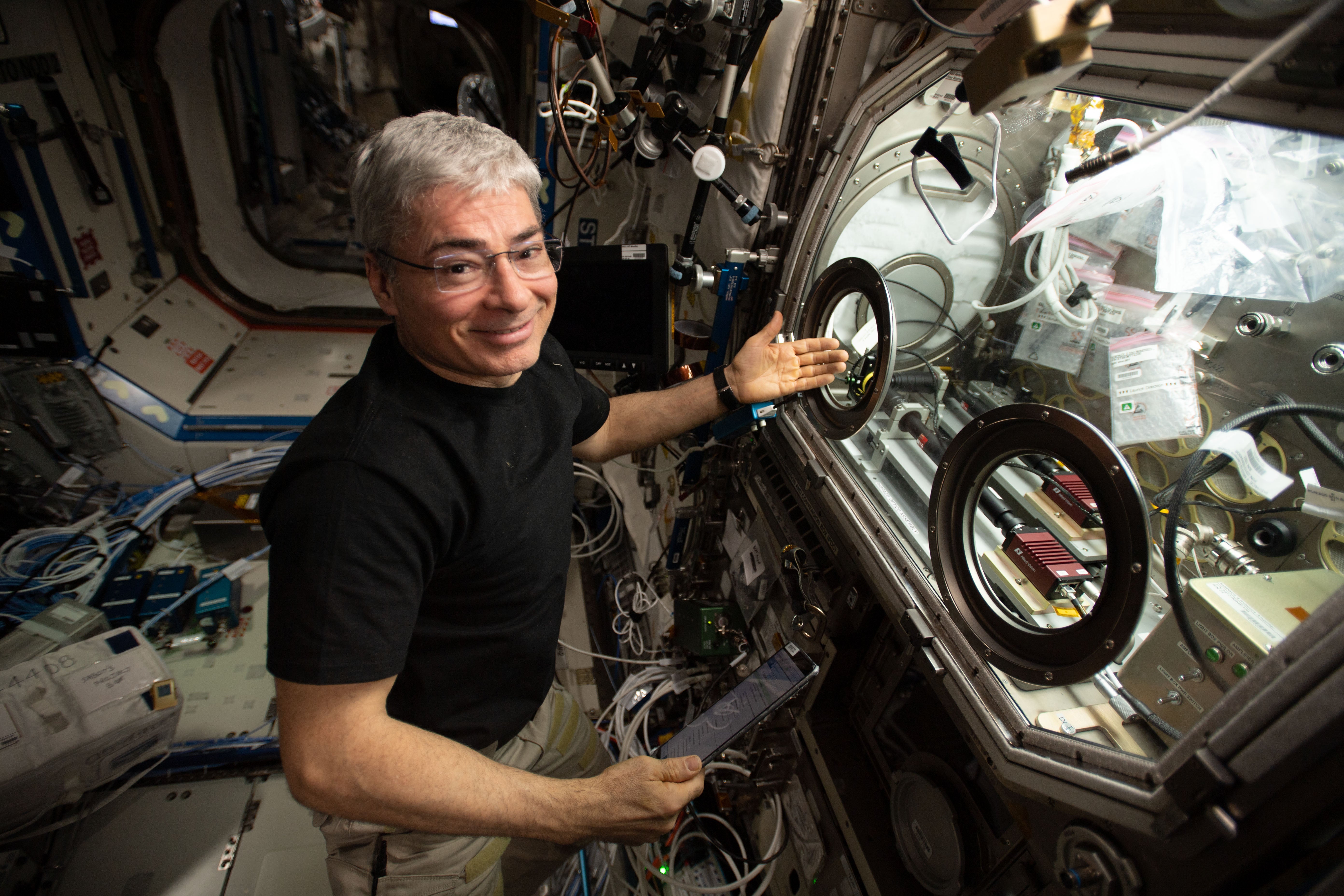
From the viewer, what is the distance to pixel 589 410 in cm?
172

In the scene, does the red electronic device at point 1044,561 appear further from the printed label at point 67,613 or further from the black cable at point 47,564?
the black cable at point 47,564

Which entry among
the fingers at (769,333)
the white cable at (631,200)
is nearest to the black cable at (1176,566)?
the fingers at (769,333)

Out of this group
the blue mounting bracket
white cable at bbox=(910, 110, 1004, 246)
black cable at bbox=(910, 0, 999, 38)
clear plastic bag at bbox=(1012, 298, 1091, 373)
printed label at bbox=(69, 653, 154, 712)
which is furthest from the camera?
printed label at bbox=(69, 653, 154, 712)

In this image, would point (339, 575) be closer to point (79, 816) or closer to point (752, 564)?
point (752, 564)

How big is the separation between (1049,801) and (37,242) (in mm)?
4784

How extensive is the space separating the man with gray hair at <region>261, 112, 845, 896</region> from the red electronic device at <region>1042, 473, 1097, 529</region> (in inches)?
41.5

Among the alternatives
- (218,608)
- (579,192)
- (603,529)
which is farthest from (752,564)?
(218,608)

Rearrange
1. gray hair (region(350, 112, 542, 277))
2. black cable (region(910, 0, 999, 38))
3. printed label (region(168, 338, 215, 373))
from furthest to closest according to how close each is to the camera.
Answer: printed label (region(168, 338, 215, 373)) < gray hair (region(350, 112, 542, 277)) < black cable (region(910, 0, 999, 38))

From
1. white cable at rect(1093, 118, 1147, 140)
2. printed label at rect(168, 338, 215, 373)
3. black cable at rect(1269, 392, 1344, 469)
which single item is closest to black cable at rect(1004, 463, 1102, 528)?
black cable at rect(1269, 392, 1344, 469)

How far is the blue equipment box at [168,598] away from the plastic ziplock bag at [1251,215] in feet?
13.9

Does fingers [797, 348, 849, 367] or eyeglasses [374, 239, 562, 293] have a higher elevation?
eyeglasses [374, 239, 562, 293]

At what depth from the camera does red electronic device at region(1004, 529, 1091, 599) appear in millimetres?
1037

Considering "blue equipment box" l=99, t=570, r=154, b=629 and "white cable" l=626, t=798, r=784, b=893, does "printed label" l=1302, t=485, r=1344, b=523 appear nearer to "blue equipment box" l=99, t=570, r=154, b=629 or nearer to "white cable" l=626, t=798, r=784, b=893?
"white cable" l=626, t=798, r=784, b=893

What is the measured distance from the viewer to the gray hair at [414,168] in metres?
1.07
